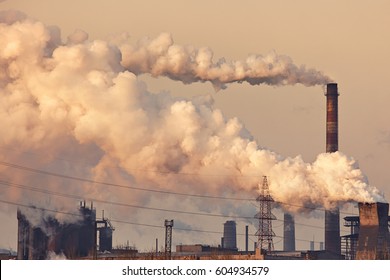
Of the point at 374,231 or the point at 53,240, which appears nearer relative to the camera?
the point at 374,231

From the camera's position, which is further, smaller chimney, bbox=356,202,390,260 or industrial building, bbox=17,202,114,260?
industrial building, bbox=17,202,114,260

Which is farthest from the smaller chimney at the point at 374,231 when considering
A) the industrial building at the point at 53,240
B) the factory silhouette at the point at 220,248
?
the industrial building at the point at 53,240

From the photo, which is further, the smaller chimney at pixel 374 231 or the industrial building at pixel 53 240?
the industrial building at pixel 53 240

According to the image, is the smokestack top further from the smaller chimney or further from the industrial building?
the industrial building

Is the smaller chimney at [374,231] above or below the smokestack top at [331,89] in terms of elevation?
below

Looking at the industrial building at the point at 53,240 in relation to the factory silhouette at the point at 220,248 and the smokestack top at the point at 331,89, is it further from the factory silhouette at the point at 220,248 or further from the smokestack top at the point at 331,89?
the smokestack top at the point at 331,89

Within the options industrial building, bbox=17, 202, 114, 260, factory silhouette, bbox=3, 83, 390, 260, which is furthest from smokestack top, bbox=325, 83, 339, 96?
industrial building, bbox=17, 202, 114, 260

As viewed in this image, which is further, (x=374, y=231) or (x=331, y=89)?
(x=331, y=89)

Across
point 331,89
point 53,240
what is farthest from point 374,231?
point 53,240

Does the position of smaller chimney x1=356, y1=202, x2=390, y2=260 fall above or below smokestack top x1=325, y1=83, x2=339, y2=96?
below

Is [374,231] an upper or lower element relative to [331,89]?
lower

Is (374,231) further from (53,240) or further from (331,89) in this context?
(53,240)
